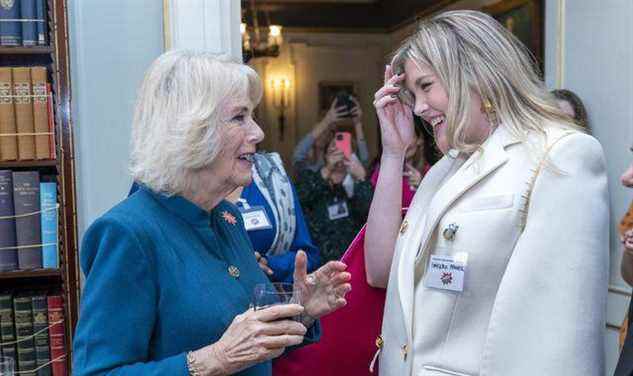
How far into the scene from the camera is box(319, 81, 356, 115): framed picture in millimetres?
10234

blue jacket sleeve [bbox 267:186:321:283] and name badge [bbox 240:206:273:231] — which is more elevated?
name badge [bbox 240:206:273:231]

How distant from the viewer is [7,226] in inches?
105

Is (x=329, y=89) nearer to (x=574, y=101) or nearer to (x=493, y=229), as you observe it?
(x=574, y=101)

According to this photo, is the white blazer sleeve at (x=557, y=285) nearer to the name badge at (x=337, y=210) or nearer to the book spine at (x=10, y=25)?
the book spine at (x=10, y=25)

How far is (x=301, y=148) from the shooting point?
464 cm

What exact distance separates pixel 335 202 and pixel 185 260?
256 cm

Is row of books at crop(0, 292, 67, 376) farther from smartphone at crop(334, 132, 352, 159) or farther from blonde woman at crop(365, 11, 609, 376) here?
smartphone at crop(334, 132, 352, 159)

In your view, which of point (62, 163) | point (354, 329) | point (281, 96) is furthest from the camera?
point (281, 96)

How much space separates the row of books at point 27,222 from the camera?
8.73ft

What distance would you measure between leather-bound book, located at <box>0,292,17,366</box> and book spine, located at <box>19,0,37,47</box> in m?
0.94

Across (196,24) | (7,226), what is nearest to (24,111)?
(7,226)

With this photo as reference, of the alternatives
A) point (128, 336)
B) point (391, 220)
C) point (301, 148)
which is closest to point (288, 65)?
point (301, 148)

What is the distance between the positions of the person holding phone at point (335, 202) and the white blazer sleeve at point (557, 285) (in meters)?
2.42

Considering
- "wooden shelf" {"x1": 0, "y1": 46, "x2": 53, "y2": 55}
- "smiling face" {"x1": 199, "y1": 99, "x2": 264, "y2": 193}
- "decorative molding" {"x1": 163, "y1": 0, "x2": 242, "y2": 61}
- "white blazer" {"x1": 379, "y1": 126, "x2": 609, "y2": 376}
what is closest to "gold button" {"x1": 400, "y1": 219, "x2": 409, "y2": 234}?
"white blazer" {"x1": 379, "y1": 126, "x2": 609, "y2": 376}
